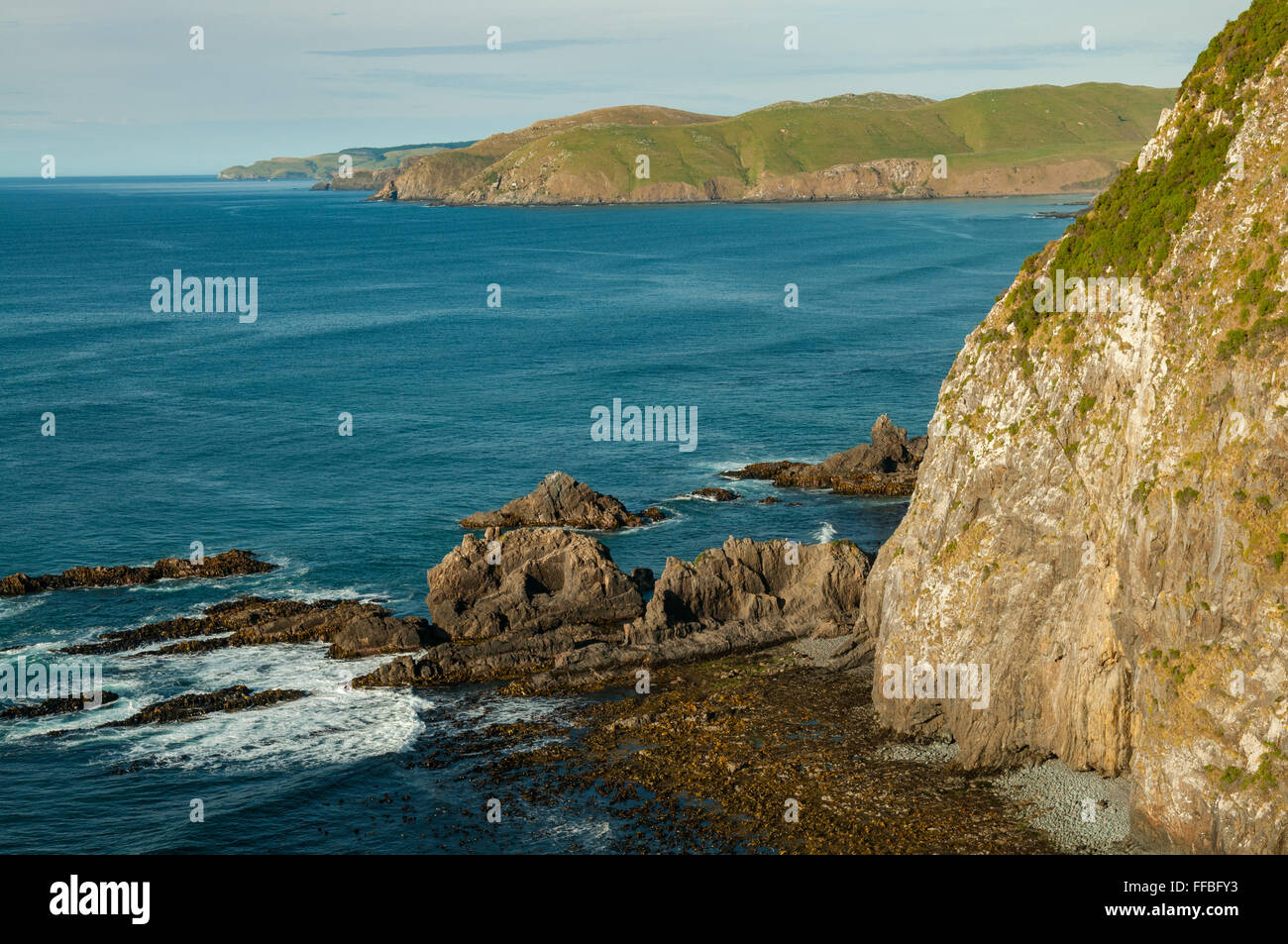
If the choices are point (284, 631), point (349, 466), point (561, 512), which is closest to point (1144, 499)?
point (284, 631)

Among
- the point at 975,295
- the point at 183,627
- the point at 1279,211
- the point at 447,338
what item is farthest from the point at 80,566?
the point at 975,295

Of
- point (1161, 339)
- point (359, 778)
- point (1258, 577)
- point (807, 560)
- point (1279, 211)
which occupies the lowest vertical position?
point (359, 778)

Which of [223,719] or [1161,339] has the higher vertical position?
[1161,339]

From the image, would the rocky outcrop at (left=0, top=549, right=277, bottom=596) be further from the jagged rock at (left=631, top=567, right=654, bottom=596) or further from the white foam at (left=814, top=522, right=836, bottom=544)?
the white foam at (left=814, top=522, right=836, bottom=544)

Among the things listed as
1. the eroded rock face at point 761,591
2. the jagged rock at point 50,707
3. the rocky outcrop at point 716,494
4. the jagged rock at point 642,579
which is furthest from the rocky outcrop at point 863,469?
the jagged rock at point 50,707

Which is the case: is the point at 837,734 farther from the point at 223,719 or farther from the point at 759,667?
the point at 223,719

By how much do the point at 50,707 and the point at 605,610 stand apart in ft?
88.2

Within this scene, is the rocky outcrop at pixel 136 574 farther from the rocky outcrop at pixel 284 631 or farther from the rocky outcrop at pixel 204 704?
the rocky outcrop at pixel 204 704

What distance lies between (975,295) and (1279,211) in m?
137

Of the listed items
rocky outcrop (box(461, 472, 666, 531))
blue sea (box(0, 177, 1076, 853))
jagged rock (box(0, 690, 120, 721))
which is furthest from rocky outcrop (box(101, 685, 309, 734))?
rocky outcrop (box(461, 472, 666, 531))

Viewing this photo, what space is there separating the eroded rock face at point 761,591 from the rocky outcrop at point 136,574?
85.9 ft

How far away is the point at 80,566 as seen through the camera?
69688mm

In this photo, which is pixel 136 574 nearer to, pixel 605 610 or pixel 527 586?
pixel 527 586

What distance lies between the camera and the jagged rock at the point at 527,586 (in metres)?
61.1
